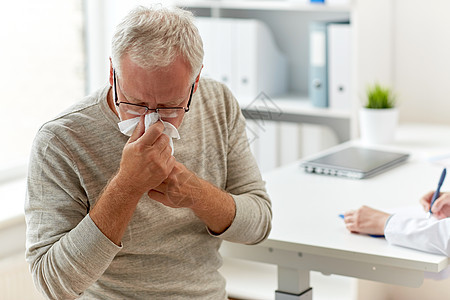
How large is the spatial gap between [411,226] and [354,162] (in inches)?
26.3

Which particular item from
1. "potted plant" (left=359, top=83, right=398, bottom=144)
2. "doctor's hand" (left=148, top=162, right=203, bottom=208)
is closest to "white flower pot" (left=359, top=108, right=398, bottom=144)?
"potted plant" (left=359, top=83, right=398, bottom=144)

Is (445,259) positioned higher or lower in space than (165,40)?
lower

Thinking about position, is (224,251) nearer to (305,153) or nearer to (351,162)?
(351,162)

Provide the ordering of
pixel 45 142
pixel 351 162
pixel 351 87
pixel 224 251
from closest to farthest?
pixel 45 142
pixel 224 251
pixel 351 162
pixel 351 87

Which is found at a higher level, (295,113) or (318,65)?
(318,65)

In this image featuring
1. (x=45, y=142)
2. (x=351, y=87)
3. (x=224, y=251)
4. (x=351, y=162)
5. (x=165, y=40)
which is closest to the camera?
(x=165, y=40)

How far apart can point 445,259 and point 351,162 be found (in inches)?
29.1

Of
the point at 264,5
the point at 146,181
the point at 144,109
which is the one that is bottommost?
the point at 146,181

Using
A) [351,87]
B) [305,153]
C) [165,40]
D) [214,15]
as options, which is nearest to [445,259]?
[165,40]

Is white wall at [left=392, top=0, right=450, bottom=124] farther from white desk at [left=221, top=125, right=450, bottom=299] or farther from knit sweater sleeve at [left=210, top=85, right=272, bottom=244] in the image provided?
knit sweater sleeve at [left=210, top=85, right=272, bottom=244]

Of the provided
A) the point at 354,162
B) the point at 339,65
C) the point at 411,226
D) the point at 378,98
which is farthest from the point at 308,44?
the point at 411,226

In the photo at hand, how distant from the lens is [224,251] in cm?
184

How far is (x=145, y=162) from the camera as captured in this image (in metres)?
1.36

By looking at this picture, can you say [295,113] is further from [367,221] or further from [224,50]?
[367,221]
